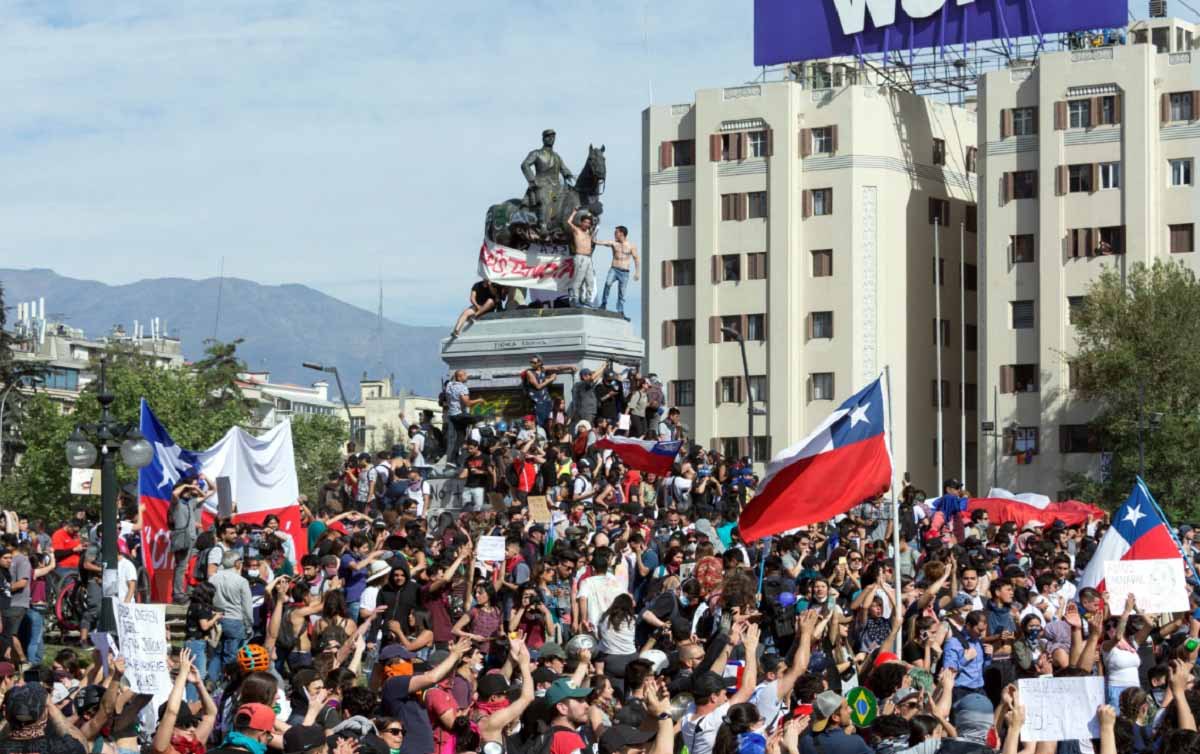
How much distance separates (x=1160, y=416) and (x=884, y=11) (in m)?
18.9

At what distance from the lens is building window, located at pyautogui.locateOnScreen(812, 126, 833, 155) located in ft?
261

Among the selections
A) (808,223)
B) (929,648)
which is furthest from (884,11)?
(929,648)

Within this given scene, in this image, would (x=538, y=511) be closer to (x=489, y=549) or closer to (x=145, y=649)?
(x=489, y=549)

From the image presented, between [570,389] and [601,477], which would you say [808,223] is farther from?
[601,477]

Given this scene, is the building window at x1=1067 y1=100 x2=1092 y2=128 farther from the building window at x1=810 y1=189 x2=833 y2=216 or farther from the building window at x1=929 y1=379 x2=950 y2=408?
the building window at x1=929 y1=379 x2=950 y2=408

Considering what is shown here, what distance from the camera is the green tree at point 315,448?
11008 centimetres

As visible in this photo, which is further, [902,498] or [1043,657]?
[902,498]

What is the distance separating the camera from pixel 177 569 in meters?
27.2

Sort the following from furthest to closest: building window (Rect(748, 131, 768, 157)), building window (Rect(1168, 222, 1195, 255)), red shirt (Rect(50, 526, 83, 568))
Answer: building window (Rect(748, 131, 768, 157)) → building window (Rect(1168, 222, 1195, 255)) → red shirt (Rect(50, 526, 83, 568))

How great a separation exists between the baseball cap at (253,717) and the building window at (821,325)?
224 ft

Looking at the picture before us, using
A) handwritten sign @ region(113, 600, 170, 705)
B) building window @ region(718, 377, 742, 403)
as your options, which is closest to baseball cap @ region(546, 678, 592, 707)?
handwritten sign @ region(113, 600, 170, 705)

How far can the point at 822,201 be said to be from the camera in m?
80.0

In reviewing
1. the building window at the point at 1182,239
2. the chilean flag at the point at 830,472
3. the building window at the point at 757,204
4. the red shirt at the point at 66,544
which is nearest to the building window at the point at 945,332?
the building window at the point at 757,204

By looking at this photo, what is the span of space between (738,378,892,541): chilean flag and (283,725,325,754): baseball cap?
31.0 feet
